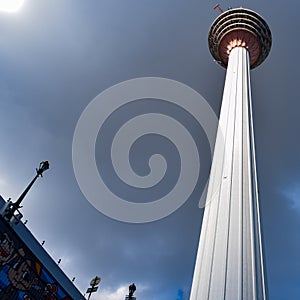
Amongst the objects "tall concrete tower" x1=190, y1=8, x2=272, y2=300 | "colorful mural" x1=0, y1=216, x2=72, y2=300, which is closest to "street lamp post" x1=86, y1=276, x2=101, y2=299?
"colorful mural" x1=0, y1=216, x2=72, y2=300

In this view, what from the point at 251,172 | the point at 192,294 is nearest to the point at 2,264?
the point at 192,294

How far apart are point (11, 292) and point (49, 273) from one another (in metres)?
6.38

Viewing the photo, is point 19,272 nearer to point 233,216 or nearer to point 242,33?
point 233,216

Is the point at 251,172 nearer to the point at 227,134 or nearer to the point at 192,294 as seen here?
the point at 227,134

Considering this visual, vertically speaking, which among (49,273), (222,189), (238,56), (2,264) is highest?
(238,56)

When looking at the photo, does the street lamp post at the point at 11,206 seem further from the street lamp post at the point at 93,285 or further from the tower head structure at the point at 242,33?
the tower head structure at the point at 242,33

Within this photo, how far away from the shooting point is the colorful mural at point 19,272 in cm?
2952

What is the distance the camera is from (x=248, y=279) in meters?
16.0

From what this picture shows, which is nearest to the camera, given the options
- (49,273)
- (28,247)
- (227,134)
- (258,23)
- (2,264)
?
(227,134)

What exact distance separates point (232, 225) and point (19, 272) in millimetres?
23931

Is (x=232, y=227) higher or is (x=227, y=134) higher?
(x=227, y=134)

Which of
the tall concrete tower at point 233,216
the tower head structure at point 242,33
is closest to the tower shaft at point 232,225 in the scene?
the tall concrete tower at point 233,216

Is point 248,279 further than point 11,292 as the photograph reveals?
No

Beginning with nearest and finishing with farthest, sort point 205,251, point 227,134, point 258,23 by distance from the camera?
point 205,251
point 227,134
point 258,23
